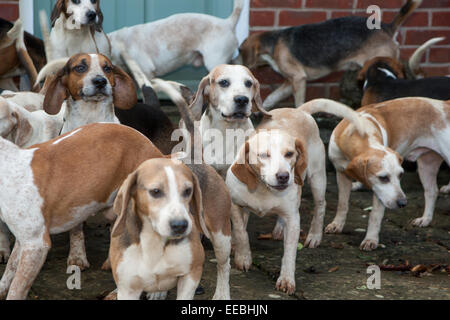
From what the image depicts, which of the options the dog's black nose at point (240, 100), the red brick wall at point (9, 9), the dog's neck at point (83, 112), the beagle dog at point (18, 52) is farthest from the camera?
the red brick wall at point (9, 9)

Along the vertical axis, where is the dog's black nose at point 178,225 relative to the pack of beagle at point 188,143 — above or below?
above

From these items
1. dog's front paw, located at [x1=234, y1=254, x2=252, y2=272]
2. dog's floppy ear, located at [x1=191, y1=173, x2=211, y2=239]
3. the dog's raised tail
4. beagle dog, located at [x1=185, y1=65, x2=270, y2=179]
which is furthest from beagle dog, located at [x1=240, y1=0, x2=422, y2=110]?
dog's floppy ear, located at [x1=191, y1=173, x2=211, y2=239]

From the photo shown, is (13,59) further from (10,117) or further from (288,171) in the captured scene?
(288,171)

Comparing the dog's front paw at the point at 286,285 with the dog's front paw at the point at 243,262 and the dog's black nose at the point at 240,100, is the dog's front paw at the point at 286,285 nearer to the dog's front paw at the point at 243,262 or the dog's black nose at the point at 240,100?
the dog's front paw at the point at 243,262

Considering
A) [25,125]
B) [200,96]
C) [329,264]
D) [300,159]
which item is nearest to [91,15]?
[200,96]

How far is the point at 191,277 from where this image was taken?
3.18 meters

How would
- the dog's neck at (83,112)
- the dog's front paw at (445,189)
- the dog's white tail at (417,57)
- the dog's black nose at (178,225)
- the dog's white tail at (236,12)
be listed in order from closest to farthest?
the dog's black nose at (178,225) → the dog's neck at (83,112) → the dog's front paw at (445,189) → the dog's white tail at (236,12) → the dog's white tail at (417,57)

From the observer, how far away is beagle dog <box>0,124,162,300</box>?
3373 mm

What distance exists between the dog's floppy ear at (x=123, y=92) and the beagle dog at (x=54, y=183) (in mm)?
1005

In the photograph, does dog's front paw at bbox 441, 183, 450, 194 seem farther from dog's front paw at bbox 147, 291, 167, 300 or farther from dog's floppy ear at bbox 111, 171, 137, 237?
dog's floppy ear at bbox 111, 171, 137, 237

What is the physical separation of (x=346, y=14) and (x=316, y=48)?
631mm

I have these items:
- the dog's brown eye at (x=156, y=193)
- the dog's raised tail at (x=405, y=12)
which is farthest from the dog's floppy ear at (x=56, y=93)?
the dog's raised tail at (x=405, y=12)

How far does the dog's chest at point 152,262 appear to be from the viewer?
3.11m

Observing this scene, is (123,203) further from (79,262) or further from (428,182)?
(428,182)
